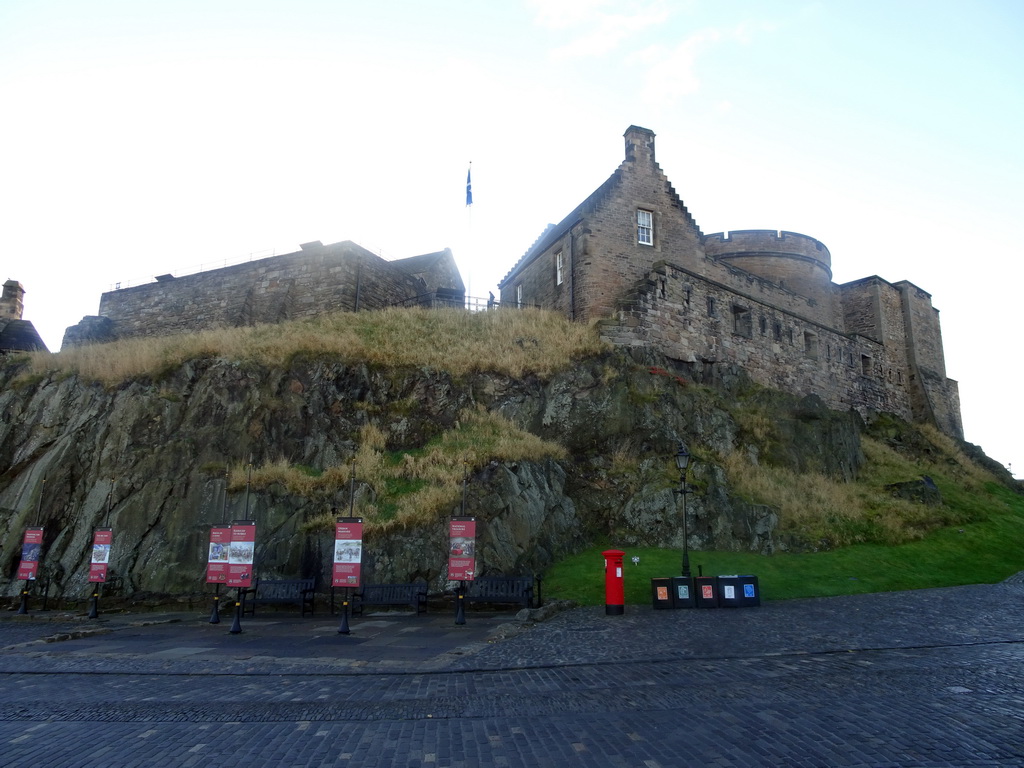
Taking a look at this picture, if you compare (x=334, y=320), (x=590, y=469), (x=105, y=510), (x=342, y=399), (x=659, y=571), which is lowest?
(x=659, y=571)

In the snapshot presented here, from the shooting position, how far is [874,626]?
1236cm

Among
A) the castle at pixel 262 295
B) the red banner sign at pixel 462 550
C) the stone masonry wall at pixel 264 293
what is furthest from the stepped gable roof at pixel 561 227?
the red banner sign at pixel 462 550

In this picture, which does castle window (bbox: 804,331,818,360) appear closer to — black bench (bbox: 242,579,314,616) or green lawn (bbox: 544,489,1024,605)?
green lawn (bbox: 544,489,1024,605)

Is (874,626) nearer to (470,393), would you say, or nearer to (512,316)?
(470,393)

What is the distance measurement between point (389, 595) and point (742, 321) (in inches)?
788

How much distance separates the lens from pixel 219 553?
48.8 ft

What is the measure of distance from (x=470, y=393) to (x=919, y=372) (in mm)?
30185

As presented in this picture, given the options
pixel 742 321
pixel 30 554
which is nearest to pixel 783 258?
pixel 742 321

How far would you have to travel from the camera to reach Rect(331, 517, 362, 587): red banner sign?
1395cm

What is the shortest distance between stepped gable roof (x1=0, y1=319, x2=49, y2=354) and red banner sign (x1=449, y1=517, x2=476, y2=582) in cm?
2970

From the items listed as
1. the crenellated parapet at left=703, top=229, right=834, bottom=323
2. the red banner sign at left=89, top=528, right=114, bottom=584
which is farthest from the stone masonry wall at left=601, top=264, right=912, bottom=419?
the red banner sign at left=89, top=528, right=114, bottom=584

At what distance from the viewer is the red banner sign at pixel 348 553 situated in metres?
14.0

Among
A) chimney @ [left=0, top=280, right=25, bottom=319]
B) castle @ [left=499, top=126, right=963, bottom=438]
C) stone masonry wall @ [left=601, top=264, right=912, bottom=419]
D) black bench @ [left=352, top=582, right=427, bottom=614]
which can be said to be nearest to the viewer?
black bench @ [left=352, top=582, right=427, bottom=614]

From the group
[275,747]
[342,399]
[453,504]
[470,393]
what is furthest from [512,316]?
[275,747]
